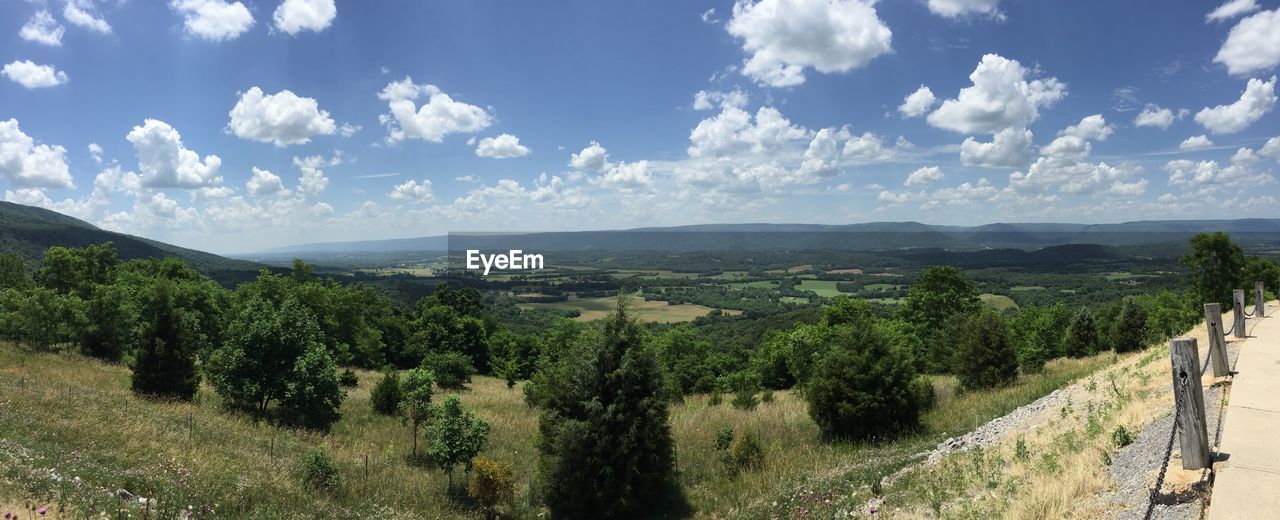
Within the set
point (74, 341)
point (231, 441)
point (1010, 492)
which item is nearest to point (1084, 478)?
point (1010, 492)

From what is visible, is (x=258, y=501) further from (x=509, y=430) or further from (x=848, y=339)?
(x=848, y=339)

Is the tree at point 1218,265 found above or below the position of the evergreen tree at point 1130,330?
above

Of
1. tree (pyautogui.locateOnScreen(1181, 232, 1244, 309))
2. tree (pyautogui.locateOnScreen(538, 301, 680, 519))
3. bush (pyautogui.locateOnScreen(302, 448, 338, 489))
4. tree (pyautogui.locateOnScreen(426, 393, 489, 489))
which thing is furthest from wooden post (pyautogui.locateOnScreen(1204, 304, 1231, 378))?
tree (pyautogui.locateOnScreen(1181, 232, 1244, 309))

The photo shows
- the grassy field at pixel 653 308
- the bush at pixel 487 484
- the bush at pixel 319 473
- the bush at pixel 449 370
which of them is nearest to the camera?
the bush at pixel 319 473

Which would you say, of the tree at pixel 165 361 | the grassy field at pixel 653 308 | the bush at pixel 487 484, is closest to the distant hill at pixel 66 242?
the grassy field at pixel 653 308

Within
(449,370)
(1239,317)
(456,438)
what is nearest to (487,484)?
(456,438)

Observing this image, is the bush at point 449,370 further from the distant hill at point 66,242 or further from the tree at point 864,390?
the distant hill at point 66,242
